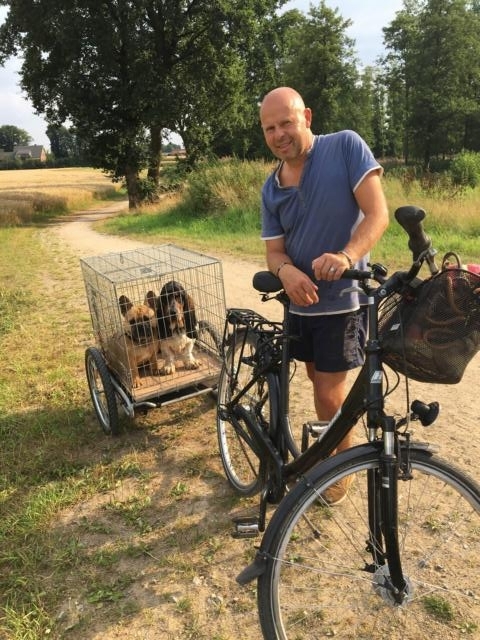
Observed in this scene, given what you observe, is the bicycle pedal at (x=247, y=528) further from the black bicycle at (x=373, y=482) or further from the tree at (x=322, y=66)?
the tree at (x=322, y=66)

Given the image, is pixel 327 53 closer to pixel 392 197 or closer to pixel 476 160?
pixel 476 160

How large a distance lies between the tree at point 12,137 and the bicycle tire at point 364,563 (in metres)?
139

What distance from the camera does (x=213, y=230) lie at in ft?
42.1

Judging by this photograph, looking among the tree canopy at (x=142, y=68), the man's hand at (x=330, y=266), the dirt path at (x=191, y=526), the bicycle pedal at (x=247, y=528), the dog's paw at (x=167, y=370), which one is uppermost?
the tree canopy at (x=142, y=68)

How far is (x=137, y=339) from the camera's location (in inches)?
146

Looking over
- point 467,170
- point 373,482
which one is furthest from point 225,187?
point 373,482

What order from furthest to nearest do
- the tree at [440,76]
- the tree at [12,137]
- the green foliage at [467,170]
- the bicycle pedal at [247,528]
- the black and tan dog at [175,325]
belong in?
the tree at [12,137] → the tree at [440,76] → the green foliage at [467,170] → the black and tan dog at [175,325] → the bicycle pedal at [247,528]

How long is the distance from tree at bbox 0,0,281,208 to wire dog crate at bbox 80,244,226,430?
1912 cm

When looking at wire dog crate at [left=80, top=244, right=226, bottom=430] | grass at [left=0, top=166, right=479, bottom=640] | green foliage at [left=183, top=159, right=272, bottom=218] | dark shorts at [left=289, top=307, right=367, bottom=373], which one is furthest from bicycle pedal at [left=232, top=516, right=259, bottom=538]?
green foliage at [left=183, top=159, right=272, bottom=218]

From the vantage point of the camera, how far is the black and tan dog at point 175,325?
3732 mm

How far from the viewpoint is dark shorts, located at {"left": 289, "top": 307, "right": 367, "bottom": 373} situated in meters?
2.44

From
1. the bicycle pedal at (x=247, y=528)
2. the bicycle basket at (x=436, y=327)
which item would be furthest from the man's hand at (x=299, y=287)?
the bicycle pedal at (x=247, y=528)

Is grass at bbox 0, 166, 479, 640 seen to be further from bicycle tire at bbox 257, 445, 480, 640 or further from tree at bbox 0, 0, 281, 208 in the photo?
tree at bbox 0, 0, 281, 208

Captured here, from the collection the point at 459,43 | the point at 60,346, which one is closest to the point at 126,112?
the point at 60,346
